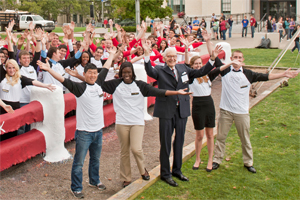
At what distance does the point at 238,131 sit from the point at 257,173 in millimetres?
738

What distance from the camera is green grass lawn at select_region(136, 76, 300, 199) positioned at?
16.7 ft

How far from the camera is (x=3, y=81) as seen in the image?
6.21 m

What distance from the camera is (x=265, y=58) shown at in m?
18.8

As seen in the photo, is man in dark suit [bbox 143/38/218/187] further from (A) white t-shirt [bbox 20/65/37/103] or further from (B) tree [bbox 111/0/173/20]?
(B) tree [bbox 111/0/173/20]

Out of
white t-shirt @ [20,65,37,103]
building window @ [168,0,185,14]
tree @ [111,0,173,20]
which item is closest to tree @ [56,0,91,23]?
building window @ [168,0,185,14]

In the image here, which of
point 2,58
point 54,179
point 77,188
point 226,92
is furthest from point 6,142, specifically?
point 226,92

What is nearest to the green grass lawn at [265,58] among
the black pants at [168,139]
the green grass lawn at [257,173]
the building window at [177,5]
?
the green grass lawn at [257,173]

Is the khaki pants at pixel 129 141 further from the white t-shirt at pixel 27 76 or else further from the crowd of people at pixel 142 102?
the white t-shirt at pixel 27 76

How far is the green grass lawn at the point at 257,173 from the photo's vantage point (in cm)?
508

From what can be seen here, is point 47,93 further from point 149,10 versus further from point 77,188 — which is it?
point 149,10

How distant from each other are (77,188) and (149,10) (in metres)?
28.8

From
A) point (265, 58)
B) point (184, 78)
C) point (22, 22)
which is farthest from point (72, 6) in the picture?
point (184, 78)

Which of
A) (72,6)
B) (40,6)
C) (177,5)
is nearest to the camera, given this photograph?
(177,5)

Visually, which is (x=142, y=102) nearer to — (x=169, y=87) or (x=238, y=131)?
(x=169, y=87)
